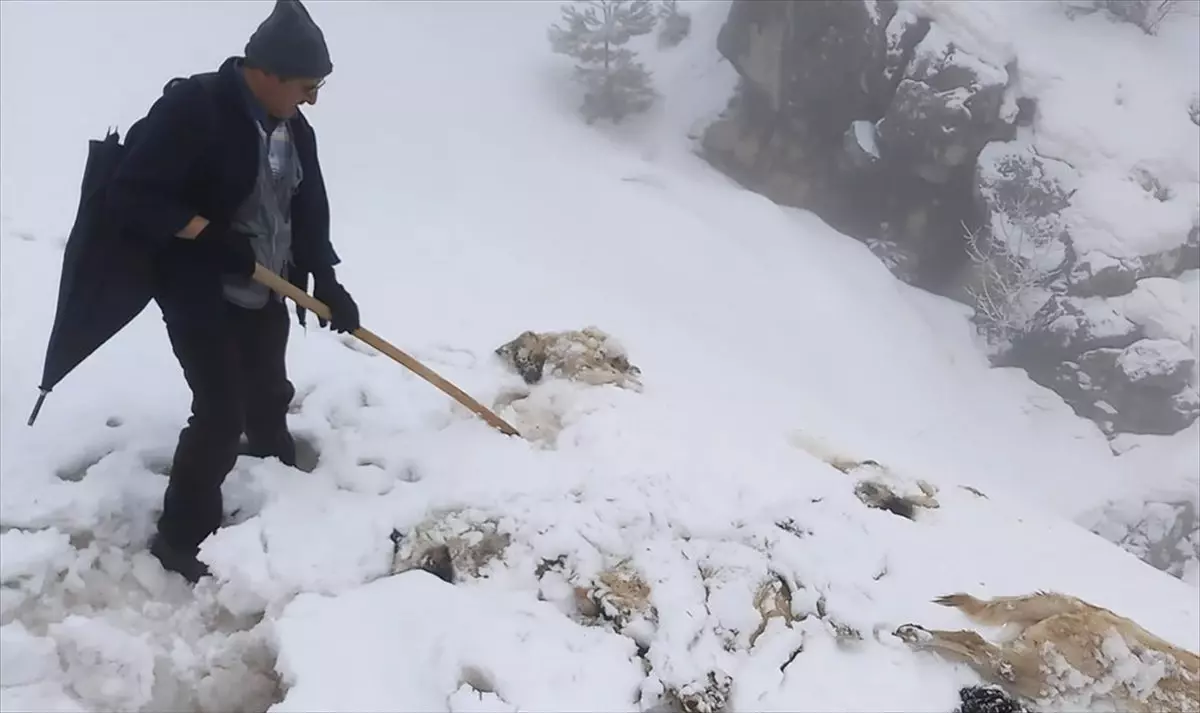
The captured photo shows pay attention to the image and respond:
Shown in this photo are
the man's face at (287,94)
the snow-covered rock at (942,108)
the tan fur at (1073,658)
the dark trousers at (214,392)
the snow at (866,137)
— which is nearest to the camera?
the man's face at (287,94)

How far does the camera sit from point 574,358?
161 inches

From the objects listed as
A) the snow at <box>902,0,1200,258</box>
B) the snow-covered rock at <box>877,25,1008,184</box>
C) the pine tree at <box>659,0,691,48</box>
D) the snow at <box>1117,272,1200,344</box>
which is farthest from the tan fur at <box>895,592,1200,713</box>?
the pine tree at <box>659,0,691,48</box>

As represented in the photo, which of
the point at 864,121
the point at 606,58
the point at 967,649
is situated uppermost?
the point at 967,649

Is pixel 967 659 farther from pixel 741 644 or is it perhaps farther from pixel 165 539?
pixel 165 539

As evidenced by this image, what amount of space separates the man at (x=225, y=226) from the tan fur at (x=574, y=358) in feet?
4.10

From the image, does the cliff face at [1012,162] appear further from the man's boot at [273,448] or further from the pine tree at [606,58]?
the man's boot at [273,448]

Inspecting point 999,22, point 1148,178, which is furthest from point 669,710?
point 999,22

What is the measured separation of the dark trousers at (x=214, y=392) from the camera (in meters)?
2.55

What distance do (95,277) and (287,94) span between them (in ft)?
2.43

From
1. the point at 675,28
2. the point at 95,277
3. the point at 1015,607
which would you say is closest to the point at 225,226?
the point at 95,277

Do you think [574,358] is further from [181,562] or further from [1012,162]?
[1012,162]

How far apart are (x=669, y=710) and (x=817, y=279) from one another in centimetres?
1105

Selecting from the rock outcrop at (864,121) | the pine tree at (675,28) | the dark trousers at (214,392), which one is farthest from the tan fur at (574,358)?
the pine tree at (675,28)

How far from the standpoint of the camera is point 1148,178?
1440cm
